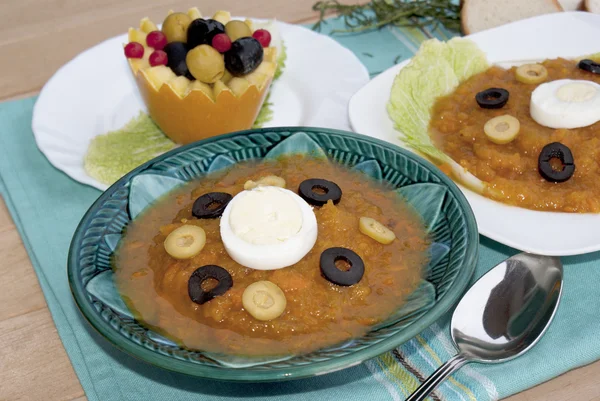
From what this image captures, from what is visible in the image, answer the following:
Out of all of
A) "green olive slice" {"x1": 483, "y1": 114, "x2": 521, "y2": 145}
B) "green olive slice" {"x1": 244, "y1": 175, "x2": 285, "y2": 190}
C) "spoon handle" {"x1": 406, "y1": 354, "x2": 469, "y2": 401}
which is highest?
"green olive slice" {"x1": 244, "y1": 175, "x2": 285, "y2": 190}

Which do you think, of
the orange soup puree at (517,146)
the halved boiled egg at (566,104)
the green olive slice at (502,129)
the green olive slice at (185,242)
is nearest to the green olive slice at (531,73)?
the orange soup puree at (517,146)

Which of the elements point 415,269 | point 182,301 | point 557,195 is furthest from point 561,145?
point 182,301

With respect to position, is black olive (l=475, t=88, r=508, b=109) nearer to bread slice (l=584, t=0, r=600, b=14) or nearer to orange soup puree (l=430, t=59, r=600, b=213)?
orange soup puree (l=430, t=59, r=600, b=213)

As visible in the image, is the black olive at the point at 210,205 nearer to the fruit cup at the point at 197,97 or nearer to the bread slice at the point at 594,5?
the fruit cup at the point at 197,97

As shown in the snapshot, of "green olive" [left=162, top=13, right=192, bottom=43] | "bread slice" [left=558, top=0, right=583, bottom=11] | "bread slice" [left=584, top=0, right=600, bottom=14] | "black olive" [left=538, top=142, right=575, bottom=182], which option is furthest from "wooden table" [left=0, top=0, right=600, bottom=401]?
"bread slice" [left=584, top=0, right=600, bottom=14]

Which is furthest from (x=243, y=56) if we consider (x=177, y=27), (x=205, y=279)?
(x=205, y=279)

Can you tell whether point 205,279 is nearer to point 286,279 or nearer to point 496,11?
point 286,279

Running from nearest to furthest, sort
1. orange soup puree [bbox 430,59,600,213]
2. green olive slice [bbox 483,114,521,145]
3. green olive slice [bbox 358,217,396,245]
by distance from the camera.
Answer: green olive slice [bbox 358,217,396,245] < orange soup puree [bbox 430,59,600,213] < green olive slice [bbox 483,114,521,145]
